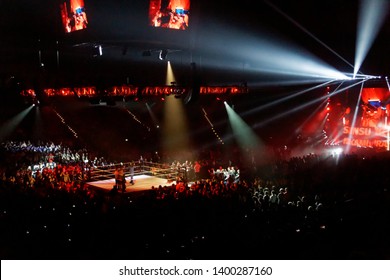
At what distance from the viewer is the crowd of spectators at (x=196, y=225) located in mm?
7742

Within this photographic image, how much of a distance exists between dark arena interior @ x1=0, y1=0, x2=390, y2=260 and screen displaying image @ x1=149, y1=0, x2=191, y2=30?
6cm

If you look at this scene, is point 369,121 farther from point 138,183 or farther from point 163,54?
point 138,183

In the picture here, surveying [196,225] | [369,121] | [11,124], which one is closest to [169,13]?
[196,225]

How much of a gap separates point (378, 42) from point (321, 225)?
11.8m

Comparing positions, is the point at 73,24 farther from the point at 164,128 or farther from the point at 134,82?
the point at 164,128

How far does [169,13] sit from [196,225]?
1039 centimetres

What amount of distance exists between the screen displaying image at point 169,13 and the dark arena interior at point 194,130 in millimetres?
56

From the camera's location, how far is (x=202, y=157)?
59.9 feet

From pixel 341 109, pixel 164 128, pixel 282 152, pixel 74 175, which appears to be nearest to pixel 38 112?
pixel 164 128

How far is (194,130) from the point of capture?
923 inches

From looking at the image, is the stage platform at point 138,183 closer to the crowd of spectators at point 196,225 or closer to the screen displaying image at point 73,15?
the crowd of spectators at point 196,225

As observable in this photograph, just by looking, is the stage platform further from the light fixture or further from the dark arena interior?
the light fixture

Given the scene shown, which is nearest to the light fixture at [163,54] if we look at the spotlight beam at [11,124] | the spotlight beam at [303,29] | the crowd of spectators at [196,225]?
the spotlight beam at [303,29]

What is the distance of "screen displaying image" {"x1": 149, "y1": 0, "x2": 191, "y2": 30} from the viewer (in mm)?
15672
